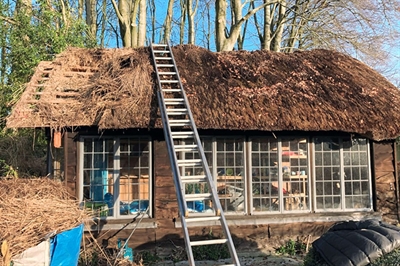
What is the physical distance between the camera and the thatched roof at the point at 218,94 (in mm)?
7492

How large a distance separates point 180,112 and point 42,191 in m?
2.73

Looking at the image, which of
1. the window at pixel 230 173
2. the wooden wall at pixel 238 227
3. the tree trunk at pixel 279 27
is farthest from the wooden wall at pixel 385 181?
the tree trunk at pixel 279 27

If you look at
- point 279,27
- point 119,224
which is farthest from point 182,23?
point 119,224

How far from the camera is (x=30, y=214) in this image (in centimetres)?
503

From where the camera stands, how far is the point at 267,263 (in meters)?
7.51

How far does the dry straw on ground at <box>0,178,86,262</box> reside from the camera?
4648 millimetres

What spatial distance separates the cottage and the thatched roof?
0.09 ft

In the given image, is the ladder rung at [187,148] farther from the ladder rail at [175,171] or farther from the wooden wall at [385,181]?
the wooden wall at [385,181]

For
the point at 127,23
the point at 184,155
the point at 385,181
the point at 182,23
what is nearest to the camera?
the point at 184,155

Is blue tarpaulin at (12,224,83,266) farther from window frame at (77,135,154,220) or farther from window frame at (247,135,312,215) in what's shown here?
window frame at (247,135,312,215)

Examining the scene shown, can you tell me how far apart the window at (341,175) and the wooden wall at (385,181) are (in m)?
0.23

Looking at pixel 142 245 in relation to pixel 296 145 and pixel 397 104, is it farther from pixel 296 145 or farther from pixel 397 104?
pixel 397 104

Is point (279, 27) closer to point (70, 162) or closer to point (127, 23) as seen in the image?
point (127, 23)

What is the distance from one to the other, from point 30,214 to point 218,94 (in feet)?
15.4
